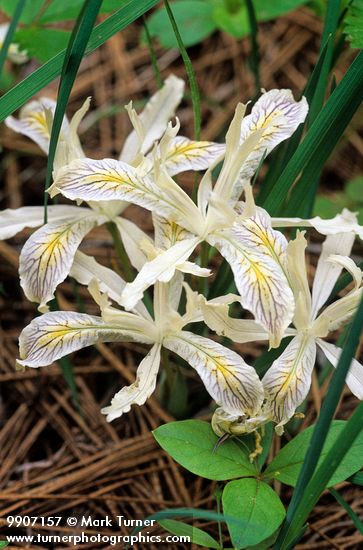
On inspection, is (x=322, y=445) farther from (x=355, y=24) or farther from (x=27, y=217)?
(x=355, y=24)

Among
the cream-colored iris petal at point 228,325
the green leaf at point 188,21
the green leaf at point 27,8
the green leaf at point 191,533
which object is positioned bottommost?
the green leaf at point 191,533

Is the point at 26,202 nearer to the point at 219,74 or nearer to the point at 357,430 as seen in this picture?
the point at 219,74

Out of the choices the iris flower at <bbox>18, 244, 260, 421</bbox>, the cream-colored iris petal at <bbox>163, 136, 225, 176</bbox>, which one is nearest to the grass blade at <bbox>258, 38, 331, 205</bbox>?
the cream-colored iris petal at <bbox>163, 136, 225, 176</bbox>

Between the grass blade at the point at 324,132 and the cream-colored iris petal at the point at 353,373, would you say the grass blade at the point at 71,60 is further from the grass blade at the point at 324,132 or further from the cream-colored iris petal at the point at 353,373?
the cream-colored iris petal at the point at 353,373

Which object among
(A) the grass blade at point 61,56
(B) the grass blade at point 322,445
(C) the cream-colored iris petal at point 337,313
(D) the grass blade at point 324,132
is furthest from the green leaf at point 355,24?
(B) the grass blade at point 322,445

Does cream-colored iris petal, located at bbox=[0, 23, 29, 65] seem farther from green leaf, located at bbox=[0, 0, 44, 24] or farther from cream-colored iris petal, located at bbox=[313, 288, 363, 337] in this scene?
cream-colored iris petal, located at bbox=[313, 288, 363, 337]

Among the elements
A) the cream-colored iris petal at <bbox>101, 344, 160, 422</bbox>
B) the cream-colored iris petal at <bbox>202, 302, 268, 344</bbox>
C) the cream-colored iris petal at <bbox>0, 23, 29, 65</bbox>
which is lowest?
the cream-colored iris petal at <bbox>101, 344, 160, 422</bbox>
